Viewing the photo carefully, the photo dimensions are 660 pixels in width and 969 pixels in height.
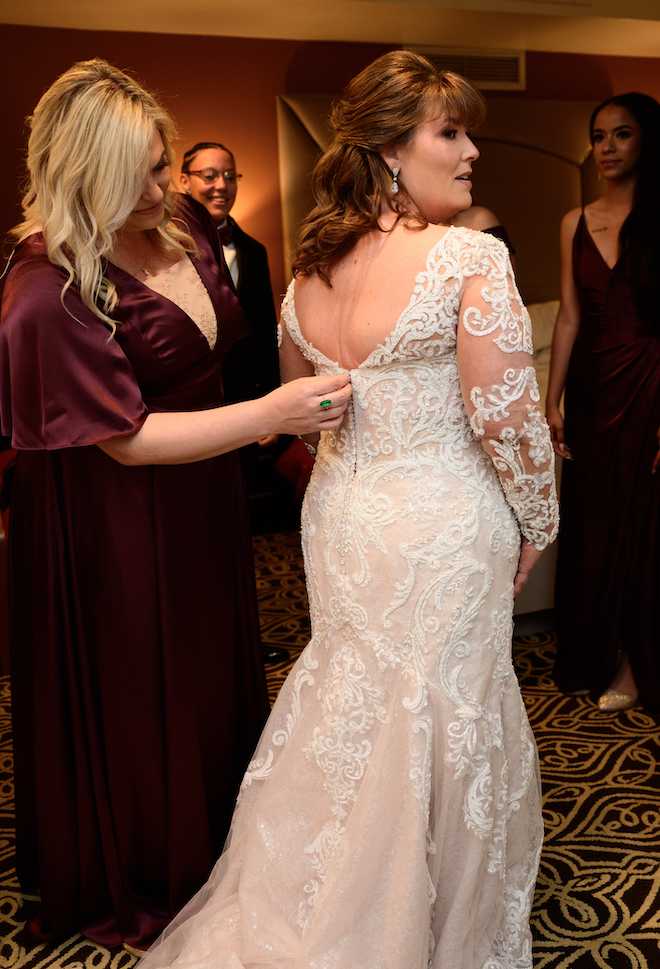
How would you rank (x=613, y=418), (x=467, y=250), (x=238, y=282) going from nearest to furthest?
(x=467, y=250), (x=613, y=418), (x=238, y=282)

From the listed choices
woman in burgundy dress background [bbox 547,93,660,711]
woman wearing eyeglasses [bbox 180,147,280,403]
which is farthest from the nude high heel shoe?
woman wearing eyeglasses [bbox 180,147,280,403]

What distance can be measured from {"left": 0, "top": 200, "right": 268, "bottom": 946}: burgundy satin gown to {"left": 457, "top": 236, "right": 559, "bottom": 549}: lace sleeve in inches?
26.4

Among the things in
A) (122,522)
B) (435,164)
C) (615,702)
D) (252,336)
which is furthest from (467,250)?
(252,336)

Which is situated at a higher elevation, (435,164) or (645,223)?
(645,223)

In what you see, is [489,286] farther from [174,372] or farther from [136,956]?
[136,956]

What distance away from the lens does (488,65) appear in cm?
568

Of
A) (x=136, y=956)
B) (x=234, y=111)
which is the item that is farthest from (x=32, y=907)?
(x=234, y=111)

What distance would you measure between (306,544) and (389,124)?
82cm

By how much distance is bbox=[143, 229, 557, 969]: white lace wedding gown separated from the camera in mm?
1555

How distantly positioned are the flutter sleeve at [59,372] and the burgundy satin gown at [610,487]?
73.6 inches

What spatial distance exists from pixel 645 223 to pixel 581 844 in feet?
6.21

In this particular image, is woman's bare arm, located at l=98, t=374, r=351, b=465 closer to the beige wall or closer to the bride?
the bride

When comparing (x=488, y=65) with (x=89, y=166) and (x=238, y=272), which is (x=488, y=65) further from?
(x=89, y=166)

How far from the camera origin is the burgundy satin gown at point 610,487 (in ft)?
9.82
